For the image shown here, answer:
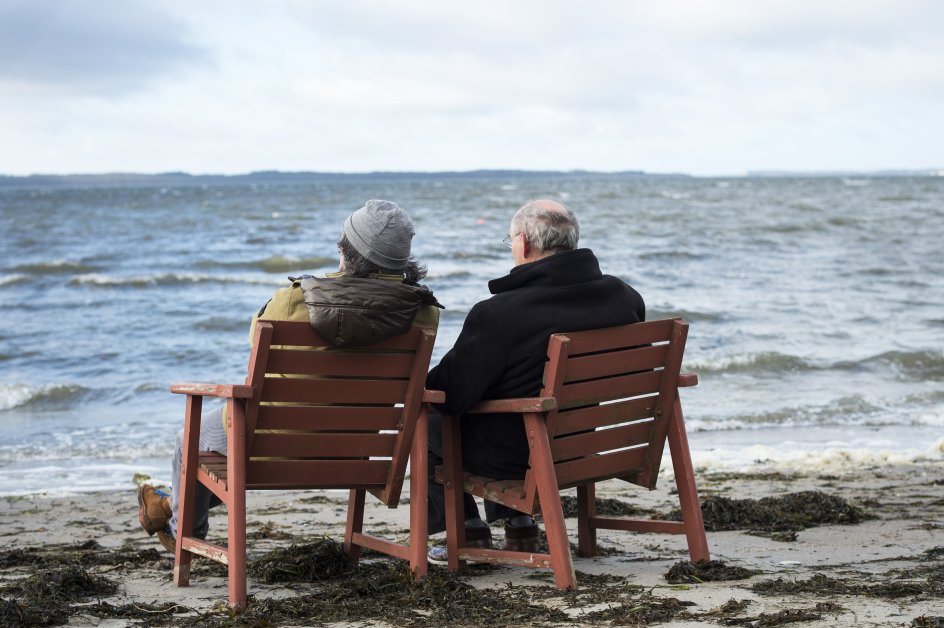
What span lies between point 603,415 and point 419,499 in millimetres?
735

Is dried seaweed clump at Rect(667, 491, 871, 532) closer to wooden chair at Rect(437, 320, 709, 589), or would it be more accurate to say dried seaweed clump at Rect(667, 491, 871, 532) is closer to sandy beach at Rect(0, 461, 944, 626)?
sandy beach at Rect(0, 461, 944, 626)

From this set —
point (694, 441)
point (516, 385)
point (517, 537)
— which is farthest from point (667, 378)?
point (694, 441)

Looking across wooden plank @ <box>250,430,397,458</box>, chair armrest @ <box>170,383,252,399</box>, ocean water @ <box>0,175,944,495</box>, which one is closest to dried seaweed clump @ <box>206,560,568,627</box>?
wooden plank @ <box>250,430,397,458</box>

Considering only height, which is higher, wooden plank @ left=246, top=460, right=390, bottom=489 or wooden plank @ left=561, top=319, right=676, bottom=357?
wooden plank @ left=561, top=319, right=676, bottom=357

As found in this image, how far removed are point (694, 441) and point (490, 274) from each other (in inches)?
532

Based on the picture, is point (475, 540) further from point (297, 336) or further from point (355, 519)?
point (297, 336)

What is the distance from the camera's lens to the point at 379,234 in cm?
386

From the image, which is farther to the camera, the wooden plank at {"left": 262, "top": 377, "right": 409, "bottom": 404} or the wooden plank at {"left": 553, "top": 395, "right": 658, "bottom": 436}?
the wooden plank at {"left": 553, "top": 395, "right": 658, "bottom": 436}

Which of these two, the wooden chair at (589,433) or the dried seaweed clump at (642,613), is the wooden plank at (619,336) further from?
the dried seaweed clump at (642,613)

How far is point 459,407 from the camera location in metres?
3.90

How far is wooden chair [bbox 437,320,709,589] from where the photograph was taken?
3750 mm

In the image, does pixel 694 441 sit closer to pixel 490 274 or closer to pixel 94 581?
pixel 94 581

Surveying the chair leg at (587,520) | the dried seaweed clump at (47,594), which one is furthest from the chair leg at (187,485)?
the chair leg at (587,520)

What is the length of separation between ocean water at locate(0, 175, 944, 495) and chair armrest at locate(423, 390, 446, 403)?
152 inches
